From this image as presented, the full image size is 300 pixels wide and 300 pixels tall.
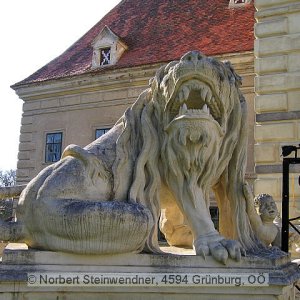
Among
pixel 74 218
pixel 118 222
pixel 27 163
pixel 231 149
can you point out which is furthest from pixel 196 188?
pixel 27 163

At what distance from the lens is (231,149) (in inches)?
130

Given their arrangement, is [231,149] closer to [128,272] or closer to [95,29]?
[128,272]

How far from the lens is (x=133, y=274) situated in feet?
9.07


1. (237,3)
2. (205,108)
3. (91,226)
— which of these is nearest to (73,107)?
(237,3)

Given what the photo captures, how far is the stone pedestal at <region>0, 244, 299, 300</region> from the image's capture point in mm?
2719

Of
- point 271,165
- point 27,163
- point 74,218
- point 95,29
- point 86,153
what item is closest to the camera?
point 74,218

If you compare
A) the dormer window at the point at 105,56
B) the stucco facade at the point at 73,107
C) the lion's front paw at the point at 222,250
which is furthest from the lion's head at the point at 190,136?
the dormer window at the point at 105,56

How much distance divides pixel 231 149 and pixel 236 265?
Result: 85 centimetres

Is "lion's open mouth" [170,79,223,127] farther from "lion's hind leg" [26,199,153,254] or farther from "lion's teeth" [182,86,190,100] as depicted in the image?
"lion's hind leg" [26,199,153,254]

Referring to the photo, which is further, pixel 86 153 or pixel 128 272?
pixel 86 153

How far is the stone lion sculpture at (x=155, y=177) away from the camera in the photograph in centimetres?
278

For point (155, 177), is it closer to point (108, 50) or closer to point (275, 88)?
point (275, 88)

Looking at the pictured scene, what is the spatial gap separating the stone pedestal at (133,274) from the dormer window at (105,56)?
48.9ft

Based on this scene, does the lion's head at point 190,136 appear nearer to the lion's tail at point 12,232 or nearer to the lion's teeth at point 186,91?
the lion's teeth at point 186,91
